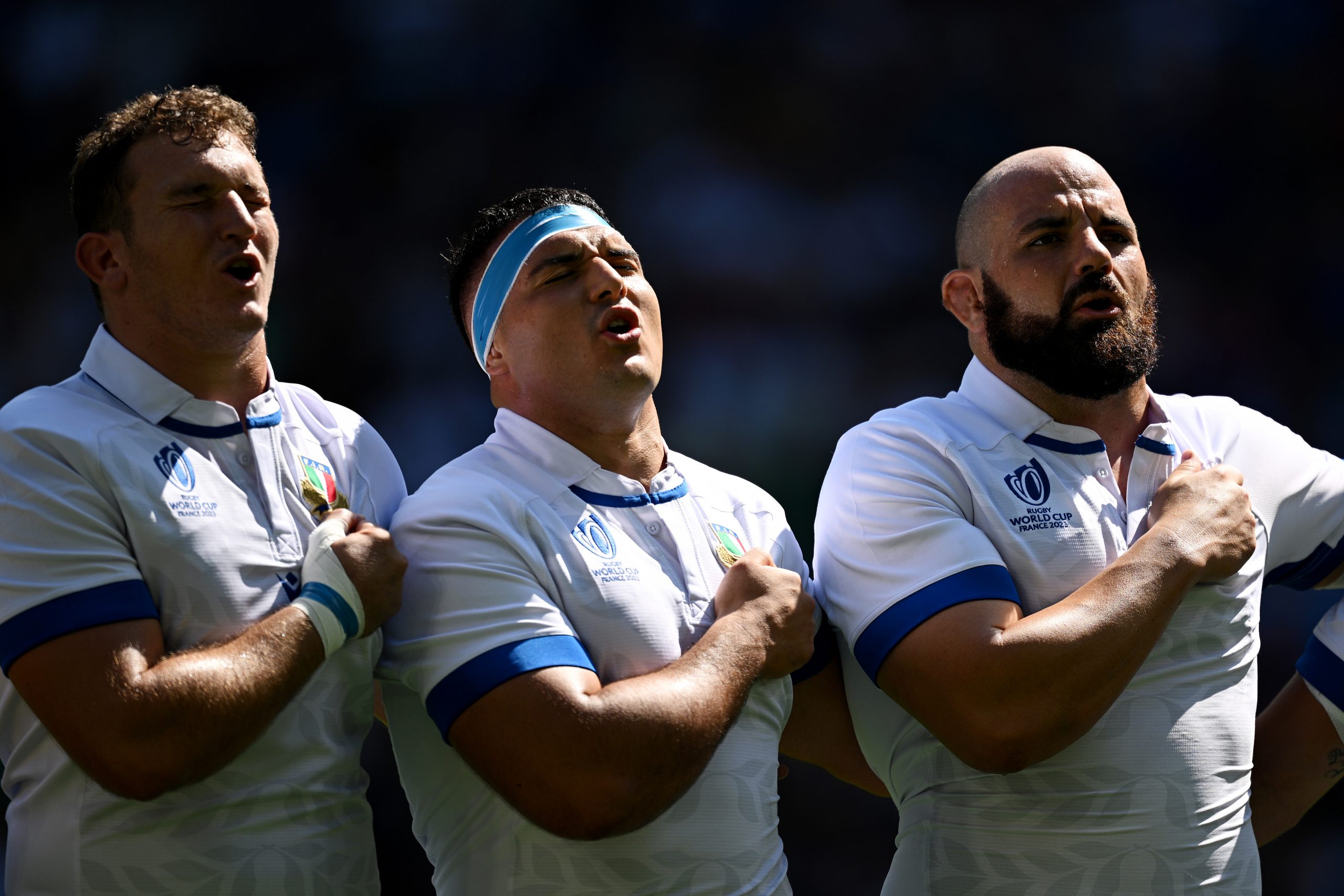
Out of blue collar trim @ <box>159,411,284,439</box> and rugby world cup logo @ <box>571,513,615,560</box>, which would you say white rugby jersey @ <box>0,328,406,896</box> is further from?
rugby world cup logo @ <box>571,513,615,560</box>

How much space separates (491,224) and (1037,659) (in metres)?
1.58

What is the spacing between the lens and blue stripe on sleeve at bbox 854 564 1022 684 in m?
2.49

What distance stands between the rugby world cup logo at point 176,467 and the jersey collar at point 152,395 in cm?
6

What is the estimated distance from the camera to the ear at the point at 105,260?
103 inches

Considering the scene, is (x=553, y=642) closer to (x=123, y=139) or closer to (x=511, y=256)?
(x=511, y=256)

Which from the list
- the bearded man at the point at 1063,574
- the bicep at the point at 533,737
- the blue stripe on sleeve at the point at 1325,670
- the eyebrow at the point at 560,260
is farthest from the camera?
the blue stripe on sleeve at the point at 1325,670

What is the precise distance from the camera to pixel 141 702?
2.13 m

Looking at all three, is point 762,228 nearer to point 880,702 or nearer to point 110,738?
point 880,702

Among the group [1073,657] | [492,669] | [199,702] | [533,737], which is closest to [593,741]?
[533,737]

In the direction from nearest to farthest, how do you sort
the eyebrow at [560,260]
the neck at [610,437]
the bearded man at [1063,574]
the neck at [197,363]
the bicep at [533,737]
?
1. the bicep at [533,737]
2. the bearded man at [1063,574]
3. the neck at [197,363]
4. the neck at [610,437]
5. the eyebrow at [560,260]

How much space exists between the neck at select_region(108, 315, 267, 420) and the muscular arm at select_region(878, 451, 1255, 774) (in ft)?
4.48

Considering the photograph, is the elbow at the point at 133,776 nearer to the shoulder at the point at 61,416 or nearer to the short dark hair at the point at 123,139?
the shoulder at the point at 61,416

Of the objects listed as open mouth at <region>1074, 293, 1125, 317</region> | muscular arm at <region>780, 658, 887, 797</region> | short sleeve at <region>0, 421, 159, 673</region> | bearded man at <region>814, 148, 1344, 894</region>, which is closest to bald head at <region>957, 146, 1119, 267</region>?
bearded man at <region>814, 148, 1344, 894</region>

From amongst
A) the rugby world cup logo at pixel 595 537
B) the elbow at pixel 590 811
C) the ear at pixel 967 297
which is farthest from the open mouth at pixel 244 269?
the ear at pixel 967 297
